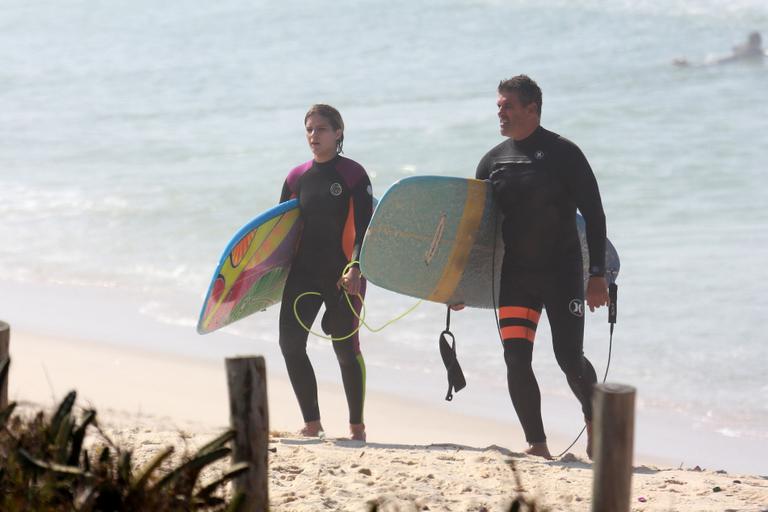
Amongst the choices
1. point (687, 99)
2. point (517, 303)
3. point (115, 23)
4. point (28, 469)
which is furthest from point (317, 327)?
point (115, 23)

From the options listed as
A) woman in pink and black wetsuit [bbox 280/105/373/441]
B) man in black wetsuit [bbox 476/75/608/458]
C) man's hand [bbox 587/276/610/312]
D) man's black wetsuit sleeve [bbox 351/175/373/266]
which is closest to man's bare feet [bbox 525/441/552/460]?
man in black wetsuit [bbox 476/75/608/458]

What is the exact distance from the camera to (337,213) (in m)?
5.66

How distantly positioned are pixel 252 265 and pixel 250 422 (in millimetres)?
2248

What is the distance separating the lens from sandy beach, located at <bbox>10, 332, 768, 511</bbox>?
4.64 metres

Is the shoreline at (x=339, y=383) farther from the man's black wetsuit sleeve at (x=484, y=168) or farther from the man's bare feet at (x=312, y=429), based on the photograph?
the man's black wetsuit sleeve at (x=484, y=168)

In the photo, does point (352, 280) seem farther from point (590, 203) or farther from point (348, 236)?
point (590, 203)

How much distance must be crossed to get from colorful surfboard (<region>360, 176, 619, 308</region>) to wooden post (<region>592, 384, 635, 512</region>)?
94.3 inches

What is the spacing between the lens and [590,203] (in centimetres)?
513

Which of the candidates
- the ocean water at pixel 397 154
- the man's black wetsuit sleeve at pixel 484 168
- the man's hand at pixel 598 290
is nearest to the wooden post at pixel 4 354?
the man's black wetsuit sleeve at pixel 484 168

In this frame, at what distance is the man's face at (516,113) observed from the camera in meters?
5.20

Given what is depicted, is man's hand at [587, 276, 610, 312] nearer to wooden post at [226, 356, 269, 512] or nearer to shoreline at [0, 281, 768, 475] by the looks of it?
shoreline at [0, 281, 768, 475]

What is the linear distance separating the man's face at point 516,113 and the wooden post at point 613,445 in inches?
91.5

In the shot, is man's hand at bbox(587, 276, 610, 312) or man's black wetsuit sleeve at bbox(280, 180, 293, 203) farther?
man's black wetsuit sleeve at bbox(280, 180, 293, 203)

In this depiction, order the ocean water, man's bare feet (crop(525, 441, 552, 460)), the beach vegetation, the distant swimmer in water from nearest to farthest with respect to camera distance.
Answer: the beach vegetation < man's bare feet (crop(525, 441, 552, 460)) < the ocean water < the distant swimmer in water
